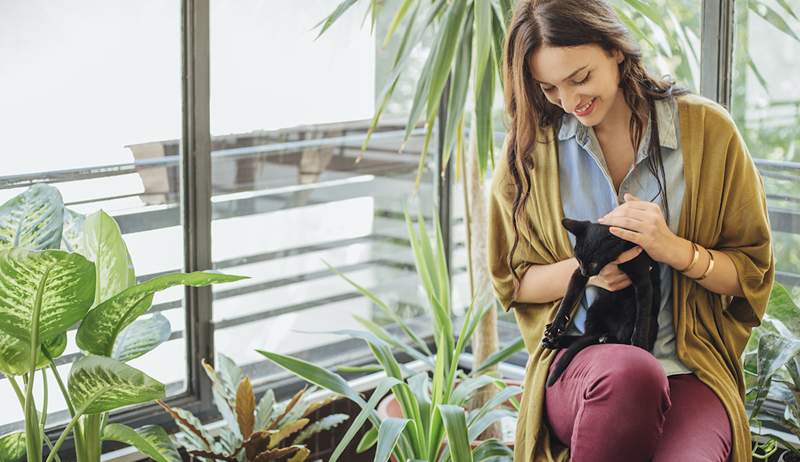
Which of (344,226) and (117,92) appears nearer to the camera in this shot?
(117,92)

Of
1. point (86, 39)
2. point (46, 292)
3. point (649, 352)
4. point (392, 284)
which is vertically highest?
point (86, 39)

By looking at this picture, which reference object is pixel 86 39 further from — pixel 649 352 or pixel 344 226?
pixel 649 352

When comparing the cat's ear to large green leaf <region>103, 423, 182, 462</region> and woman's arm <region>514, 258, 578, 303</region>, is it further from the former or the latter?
large green leaf <region>103, 423, 182, 462</region>

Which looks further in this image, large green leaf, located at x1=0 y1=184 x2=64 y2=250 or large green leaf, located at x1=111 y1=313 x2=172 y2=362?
large green leaf, located at x1=111 y1=313 x2=172 y2=362

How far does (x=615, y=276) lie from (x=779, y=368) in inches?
21.7

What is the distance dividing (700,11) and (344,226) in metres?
1.20

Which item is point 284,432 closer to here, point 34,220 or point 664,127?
point 34,220

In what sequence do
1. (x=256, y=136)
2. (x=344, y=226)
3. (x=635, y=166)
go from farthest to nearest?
(x=344, y=226) < (x=256, y=136) < (x=635, y=166)

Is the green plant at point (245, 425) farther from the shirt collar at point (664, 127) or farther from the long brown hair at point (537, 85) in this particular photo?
the shirt collar at point (664, 127)

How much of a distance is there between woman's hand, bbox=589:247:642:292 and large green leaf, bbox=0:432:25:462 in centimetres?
114

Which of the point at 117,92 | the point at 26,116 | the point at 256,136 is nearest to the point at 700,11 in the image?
the point at 256,136

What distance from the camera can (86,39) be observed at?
232 cm

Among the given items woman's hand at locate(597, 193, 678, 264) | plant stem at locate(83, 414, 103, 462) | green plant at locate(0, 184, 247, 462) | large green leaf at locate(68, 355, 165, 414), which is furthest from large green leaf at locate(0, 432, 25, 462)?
woman's hand at locate(597, 193, 678, 264)

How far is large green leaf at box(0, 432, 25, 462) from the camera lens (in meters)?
1.94
